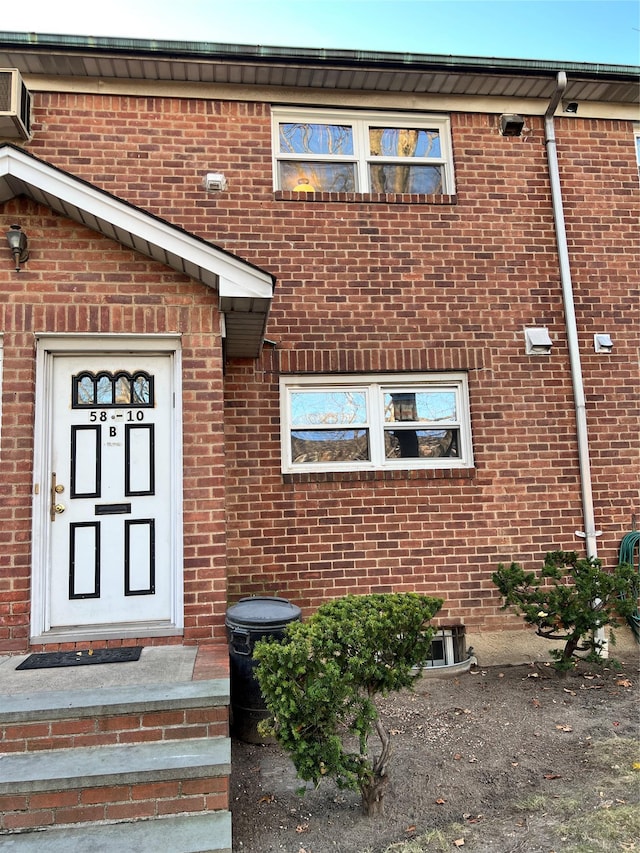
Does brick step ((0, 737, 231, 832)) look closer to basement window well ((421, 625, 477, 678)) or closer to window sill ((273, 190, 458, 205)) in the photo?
basement window well ((421, 625, 477, 678))

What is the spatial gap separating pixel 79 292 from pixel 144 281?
20.0 inches

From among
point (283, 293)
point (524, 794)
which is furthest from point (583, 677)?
point (283, 293)

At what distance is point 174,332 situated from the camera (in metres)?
4.84

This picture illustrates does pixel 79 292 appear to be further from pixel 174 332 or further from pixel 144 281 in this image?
pixel 174 332

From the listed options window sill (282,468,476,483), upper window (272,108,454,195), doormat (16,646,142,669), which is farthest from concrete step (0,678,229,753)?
upper window (272,108,454,195)

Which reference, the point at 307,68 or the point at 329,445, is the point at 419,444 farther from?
the point at 307,68

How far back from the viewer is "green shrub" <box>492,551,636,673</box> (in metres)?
5.59

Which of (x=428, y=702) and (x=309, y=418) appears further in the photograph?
(x=309, y=418)

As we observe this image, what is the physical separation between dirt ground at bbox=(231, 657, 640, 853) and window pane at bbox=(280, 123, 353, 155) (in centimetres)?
570

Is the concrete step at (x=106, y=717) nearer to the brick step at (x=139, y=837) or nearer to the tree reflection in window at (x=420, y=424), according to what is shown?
the brick step at (x=139, y=837)

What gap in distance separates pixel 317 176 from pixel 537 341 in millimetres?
3014

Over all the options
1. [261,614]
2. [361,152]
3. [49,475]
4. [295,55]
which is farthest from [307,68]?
[261,614]

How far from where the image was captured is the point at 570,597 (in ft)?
18.7

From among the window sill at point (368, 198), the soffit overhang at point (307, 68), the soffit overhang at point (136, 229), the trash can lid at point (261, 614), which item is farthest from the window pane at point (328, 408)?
the soffit overhang at point (307, 68)
